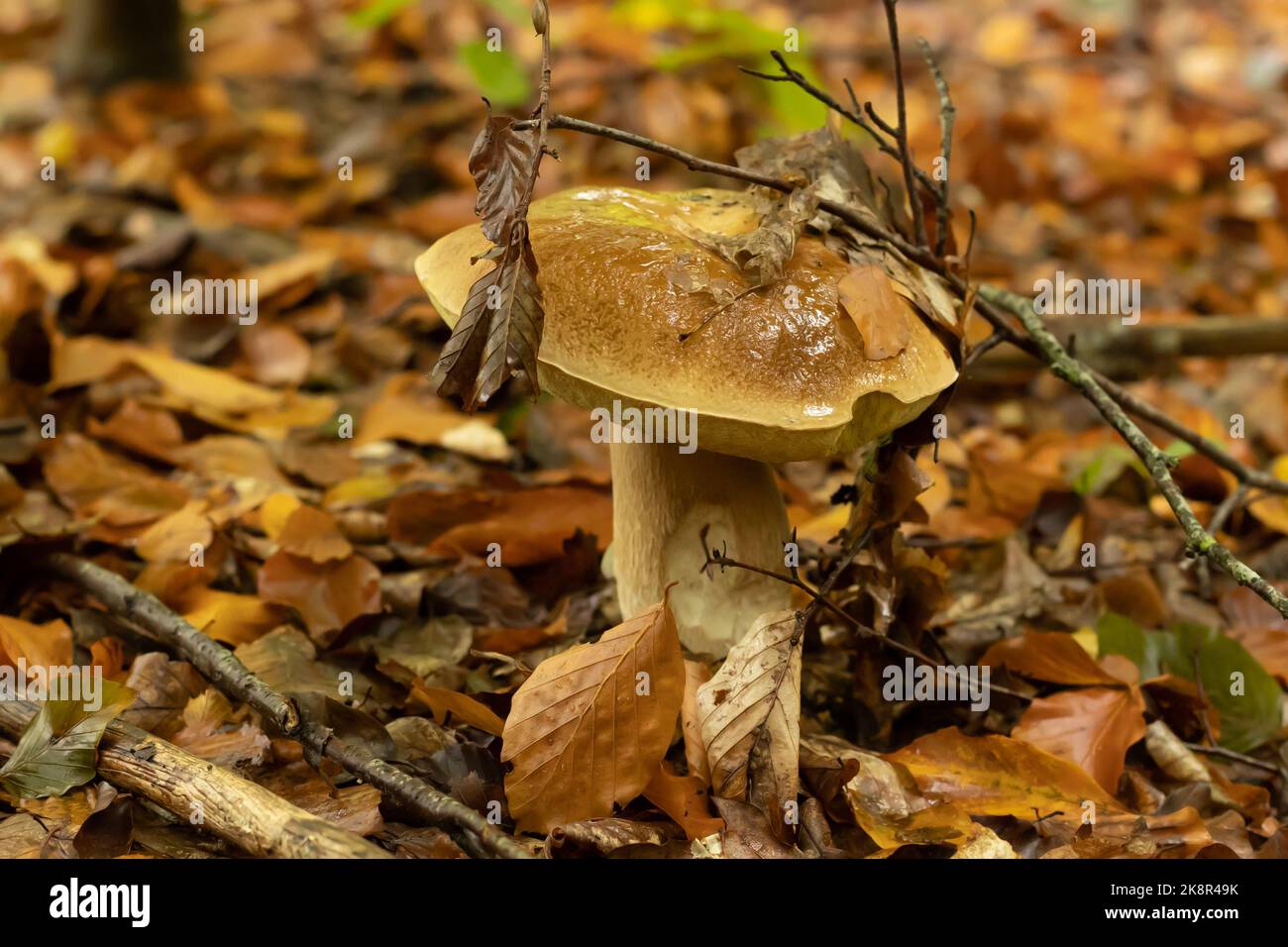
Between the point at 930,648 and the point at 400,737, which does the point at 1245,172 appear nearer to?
the point at 930,648

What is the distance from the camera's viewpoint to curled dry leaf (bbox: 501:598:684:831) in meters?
1.68

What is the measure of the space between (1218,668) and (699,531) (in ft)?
3.52

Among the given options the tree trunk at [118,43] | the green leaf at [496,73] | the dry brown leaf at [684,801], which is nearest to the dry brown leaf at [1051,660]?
the dry brown leaf at [684,801]

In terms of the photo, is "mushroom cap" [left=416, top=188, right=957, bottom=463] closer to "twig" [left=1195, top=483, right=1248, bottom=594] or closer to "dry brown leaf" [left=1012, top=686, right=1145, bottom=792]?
"dry brown leaf" [left=1012, top=686, right=1145, bottom=792]

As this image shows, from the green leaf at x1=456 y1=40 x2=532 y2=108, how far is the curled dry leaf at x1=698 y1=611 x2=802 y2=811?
3.03m

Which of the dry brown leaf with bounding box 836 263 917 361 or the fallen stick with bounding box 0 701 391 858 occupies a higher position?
A: the dry brown leaf with bounding box 836 263 917 361

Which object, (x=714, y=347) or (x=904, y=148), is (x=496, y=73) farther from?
(x=714, y=347)

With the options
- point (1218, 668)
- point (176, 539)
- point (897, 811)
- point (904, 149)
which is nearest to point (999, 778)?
point (897, 811)

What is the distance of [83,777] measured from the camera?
64.6 inches

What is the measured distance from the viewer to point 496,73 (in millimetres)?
4348

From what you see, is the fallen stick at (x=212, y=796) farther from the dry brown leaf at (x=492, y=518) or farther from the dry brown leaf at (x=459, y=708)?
the dry brown leaf at (x=492, y=518)

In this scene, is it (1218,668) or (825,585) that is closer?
(825,585)

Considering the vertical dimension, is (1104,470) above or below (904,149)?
below

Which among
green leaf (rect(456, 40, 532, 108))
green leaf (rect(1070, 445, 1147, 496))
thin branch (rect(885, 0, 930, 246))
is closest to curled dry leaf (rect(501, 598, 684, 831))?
thin branch (rect(885, 0, 930, 246))
